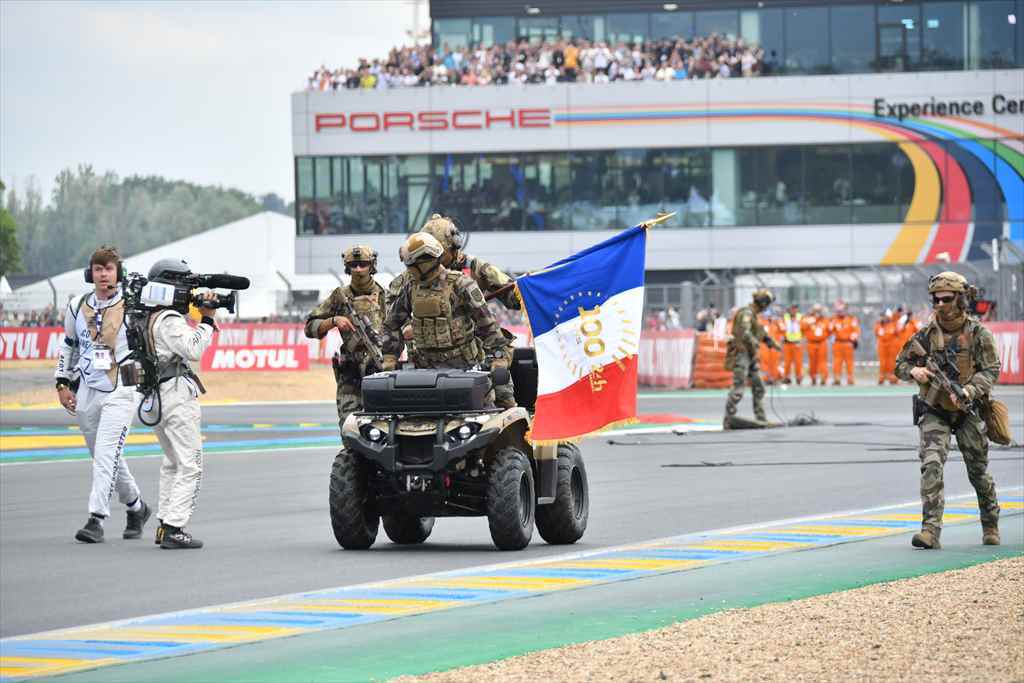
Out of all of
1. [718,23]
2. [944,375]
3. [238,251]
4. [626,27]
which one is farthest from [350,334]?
[238,251]

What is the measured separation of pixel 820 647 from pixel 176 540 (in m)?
5.89

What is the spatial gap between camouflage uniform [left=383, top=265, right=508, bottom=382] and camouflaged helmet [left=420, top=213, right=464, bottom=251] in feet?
0.66

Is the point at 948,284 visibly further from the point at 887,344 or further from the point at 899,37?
the point at 899,37

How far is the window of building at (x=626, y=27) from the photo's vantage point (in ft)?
202

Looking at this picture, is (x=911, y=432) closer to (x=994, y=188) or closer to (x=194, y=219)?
(x=994, y=188)

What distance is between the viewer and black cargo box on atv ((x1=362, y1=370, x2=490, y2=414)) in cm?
1145

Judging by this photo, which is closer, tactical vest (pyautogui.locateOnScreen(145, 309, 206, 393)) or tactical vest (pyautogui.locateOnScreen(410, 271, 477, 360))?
tactical vest (pyautogui.locateOnScreen(410, 271, 477, 360))

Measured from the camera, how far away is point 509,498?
11.3 metres

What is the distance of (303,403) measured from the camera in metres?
35.3

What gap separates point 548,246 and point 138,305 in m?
46.6

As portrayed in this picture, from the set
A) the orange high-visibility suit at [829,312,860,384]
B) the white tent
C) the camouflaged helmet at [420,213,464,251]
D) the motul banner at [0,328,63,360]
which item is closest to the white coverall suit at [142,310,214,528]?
the camouflaged helmet at [420,213,464,251]

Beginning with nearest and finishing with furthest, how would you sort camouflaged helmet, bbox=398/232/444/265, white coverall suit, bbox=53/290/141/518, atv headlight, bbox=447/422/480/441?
atv headlight, bbox=447/422/480/441 → camouflaged helmet, bbox=398/232/444/265 → white coverall suit, bbox=53/290/141/518

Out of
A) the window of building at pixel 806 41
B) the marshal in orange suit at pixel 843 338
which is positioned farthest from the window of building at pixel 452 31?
the marshal in orange suit at pixel 843 338

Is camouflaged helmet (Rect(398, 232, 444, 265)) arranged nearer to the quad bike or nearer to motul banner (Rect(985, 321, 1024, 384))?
the quad bike
